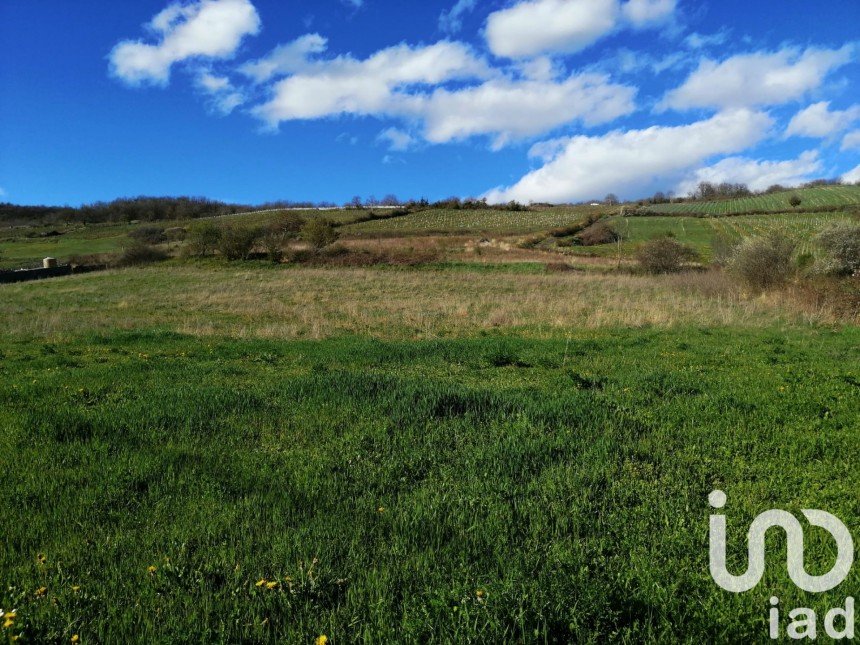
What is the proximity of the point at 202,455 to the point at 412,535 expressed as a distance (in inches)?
114

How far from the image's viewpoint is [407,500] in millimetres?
4648

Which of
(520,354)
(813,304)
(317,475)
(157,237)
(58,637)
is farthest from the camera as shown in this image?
(157,237)

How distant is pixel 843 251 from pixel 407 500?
4078 cm

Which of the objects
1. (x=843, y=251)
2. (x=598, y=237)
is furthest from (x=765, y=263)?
(x=598, y=237)

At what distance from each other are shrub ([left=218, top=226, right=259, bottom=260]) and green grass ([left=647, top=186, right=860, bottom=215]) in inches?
3353

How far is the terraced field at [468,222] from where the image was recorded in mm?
92438

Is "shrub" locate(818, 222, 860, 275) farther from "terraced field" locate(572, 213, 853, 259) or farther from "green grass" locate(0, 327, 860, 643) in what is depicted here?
"green grass" locate(0, 327, 860, 643)

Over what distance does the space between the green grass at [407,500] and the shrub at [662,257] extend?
42.0 m

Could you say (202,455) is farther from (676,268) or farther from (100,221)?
(100,221)

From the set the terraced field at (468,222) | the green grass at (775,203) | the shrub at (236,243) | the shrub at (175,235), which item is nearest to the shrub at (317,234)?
the shrub at (236,243)

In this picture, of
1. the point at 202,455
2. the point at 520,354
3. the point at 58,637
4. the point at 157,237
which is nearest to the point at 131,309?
the point at 520,354

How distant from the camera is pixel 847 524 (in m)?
4.21

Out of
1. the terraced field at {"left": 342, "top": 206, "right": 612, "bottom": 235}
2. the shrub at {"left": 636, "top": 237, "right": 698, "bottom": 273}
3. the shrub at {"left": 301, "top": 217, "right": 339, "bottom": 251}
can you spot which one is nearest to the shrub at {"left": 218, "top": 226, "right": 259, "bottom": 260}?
the shrub at {"left": 301, "top": 217, "right": 339, "bottom": 251}

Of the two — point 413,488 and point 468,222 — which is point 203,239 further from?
point 413,488
